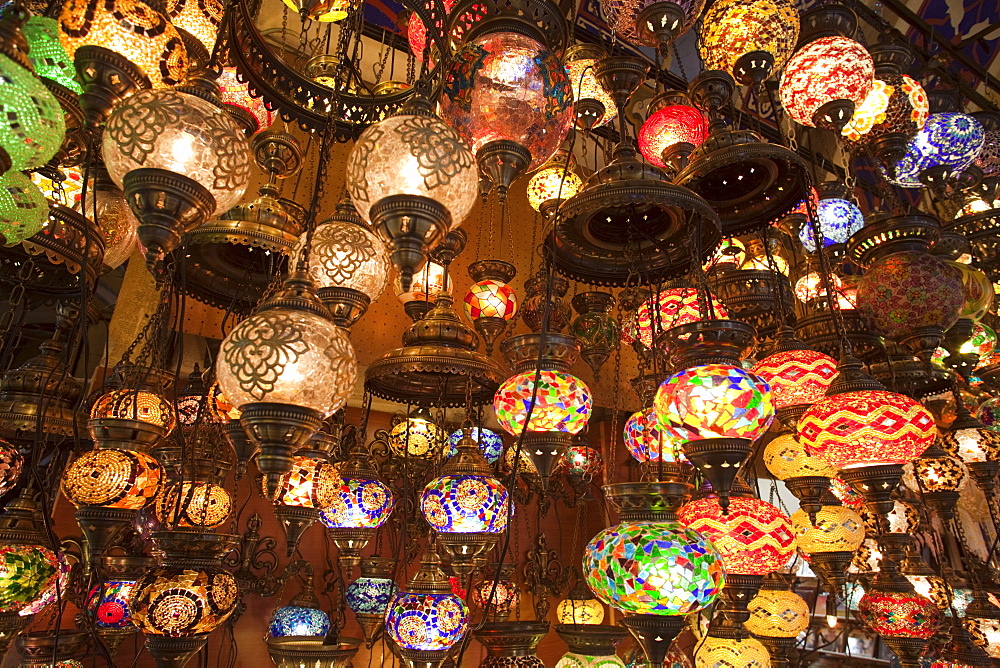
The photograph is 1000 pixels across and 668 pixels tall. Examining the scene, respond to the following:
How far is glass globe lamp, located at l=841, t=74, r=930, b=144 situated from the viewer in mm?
2000

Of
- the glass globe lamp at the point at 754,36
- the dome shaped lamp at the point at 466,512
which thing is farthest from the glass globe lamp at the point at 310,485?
the glass globe lamp at the point at 754,36

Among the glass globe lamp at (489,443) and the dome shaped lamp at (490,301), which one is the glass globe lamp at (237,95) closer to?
the dome shaped lamp at (490,301)

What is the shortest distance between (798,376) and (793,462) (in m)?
0.39

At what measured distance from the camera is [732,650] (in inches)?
70.9

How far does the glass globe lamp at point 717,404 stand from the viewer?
3.96ft

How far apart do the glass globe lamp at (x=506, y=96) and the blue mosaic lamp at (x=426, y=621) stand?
109cm

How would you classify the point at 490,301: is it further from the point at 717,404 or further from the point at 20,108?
the point at 20,108

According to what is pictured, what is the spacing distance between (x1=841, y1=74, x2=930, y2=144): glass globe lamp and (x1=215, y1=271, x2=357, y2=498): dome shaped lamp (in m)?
1.89

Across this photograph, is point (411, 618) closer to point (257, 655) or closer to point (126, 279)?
point (257, 655)

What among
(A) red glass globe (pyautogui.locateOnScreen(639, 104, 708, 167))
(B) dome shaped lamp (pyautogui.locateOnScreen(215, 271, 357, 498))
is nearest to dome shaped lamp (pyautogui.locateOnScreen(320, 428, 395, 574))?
(B) dome shaped lamp (pyautogui.locateOnScreen(215, 271, 357, 498))

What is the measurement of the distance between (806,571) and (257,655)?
183 inches

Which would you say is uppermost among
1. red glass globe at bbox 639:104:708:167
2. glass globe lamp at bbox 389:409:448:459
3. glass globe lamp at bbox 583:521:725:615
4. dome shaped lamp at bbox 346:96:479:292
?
red glass globe at bbox 639:104:708:167

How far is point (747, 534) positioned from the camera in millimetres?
1561

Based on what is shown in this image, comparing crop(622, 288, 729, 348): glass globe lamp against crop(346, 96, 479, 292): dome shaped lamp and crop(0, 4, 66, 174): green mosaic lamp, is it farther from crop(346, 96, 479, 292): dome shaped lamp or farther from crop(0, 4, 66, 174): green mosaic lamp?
crop(0, 4, 66, 174): green mosaic lamp
